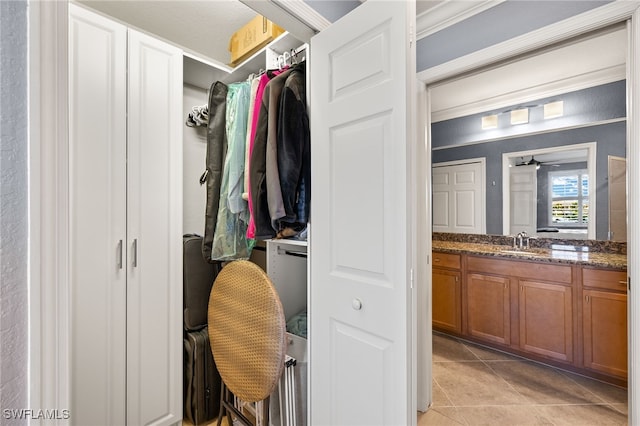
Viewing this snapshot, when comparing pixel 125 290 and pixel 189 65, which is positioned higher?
pixel 189 65

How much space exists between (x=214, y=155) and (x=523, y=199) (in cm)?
335

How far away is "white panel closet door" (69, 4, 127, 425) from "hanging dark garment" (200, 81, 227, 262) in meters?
0.43

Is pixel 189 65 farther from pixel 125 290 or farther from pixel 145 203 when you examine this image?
pixel 125 290

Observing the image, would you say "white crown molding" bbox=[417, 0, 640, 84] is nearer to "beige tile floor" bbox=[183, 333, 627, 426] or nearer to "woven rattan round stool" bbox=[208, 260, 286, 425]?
"woven rattan round stool" bbox=[208, 260, 286, 425]

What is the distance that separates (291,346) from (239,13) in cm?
207

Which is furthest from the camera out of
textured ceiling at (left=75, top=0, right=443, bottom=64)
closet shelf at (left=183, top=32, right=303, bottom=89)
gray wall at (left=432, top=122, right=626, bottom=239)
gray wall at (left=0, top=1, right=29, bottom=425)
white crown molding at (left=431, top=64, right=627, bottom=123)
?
gray wall at (left=432, top=122, right=626, bottom=239)

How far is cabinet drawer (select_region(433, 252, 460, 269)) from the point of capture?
10.6ft

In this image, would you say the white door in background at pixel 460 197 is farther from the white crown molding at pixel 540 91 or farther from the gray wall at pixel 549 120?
the white crown molding at pixel 540 91

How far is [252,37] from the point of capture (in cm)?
189

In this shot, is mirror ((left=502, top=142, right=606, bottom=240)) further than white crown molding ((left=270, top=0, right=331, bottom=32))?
Yes

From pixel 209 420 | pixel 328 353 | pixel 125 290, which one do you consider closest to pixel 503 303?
pixel 328 353

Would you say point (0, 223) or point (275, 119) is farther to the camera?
point (275, 119)

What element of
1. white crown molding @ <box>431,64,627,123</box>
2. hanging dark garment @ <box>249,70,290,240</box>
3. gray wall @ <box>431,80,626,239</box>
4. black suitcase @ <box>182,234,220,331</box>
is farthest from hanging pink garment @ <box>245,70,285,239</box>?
gray wall @ <box>431,80,626,239</box>

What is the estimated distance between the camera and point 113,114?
1.57m
